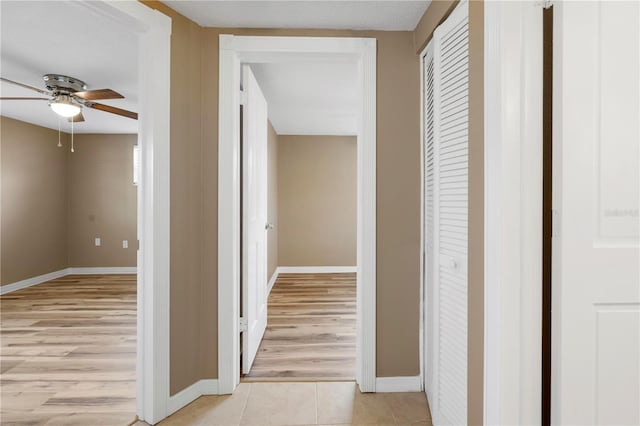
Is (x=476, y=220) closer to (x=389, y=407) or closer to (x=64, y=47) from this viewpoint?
(x=389, y=407)

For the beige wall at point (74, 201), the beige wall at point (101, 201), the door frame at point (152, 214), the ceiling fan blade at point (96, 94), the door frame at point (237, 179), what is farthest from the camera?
the beige wall at point (101, 201)

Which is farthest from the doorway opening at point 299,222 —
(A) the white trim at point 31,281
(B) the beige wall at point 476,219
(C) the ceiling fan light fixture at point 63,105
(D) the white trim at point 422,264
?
(A) the white trim at point 31,281

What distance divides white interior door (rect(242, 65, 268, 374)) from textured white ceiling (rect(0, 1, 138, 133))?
2.77 feet

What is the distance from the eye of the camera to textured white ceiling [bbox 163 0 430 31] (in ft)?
5.88

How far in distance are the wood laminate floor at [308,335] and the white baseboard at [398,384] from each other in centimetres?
23

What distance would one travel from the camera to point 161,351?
1.80 meters

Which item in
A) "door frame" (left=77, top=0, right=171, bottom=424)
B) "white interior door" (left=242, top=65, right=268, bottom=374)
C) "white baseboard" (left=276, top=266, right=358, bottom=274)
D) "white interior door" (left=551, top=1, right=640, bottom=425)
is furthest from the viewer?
"white baseboard" (left=276, top=266, right=358, bottom=274)

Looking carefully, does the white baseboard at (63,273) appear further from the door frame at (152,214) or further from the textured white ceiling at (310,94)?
the door frame at (152,214)

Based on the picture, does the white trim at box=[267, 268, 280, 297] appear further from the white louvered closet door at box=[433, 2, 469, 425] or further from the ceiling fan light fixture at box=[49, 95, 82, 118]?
the white louvered closet door at box=[433, 2, 469, 425]

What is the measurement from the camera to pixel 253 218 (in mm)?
2488

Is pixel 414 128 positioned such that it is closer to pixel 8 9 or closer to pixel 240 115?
pixel 240 115

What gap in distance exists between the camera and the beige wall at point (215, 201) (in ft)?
6.34

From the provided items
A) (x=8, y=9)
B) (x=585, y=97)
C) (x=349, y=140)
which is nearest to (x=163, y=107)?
(x=8, y=9)

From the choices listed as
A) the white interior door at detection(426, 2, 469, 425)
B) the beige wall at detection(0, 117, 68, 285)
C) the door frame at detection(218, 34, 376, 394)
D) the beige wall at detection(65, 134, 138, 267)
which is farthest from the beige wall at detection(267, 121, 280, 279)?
the beige wall at detection(0, 117, 68, 285)
